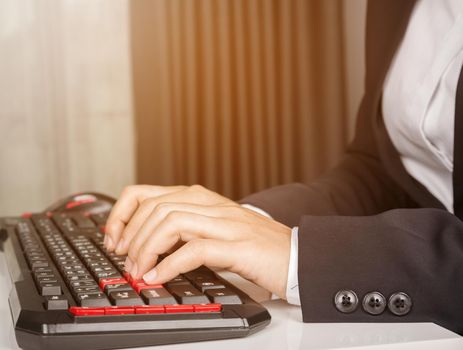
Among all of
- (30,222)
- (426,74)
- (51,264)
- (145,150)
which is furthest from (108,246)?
(145,150)

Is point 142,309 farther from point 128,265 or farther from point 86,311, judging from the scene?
point 128,265

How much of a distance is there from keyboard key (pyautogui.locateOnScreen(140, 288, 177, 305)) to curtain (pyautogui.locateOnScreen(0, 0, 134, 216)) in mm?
2324

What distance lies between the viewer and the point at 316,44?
9.89ft

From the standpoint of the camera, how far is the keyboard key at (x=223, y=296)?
598 mm

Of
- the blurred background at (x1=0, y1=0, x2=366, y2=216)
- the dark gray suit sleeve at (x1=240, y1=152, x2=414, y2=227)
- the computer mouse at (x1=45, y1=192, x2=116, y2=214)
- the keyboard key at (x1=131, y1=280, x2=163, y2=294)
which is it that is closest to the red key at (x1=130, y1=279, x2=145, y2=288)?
the keyboard key at (x1=131, y1=280, x2=163, y2=294)

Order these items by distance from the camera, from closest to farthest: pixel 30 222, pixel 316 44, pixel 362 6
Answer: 1. pixel 30 222
2. pixel 362 6
3. pixel 316 44

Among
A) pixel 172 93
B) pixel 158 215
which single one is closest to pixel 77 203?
pixel 158 215

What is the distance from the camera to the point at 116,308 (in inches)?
22.1

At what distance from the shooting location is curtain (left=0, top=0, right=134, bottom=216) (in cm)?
278

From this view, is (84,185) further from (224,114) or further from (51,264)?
(51,264)

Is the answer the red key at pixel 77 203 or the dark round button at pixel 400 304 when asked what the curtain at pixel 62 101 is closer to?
the red key at pixel 77 203

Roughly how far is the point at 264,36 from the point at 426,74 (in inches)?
75.0

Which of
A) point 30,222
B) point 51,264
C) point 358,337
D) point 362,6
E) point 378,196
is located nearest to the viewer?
point 358,337

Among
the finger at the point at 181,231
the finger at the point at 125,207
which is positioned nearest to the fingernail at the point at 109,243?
the finger at the point at 125,207
